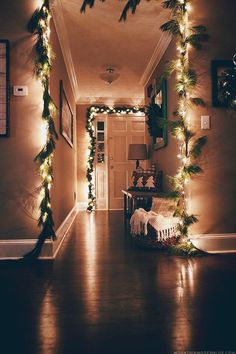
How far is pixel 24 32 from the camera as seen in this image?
9.59 feet

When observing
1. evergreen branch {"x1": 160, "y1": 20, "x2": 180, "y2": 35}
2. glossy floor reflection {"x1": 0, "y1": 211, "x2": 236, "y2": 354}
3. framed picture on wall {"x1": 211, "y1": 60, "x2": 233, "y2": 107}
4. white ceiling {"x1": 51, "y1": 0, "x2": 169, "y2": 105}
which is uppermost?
white ceiling {"x1": 51, "y1": 0, "x2": 169, "y2": 105}

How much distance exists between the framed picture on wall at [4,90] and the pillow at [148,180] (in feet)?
7.97

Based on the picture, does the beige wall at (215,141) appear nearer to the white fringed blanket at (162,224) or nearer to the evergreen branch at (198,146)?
the evergreen branch at (198,146)

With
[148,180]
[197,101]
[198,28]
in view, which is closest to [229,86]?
[197,101]

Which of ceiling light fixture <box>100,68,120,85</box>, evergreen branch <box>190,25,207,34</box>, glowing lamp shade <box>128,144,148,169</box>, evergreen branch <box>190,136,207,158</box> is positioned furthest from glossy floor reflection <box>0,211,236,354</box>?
ceiling light fixture <box>100,68,120,85</box>

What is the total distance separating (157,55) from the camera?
475 cm

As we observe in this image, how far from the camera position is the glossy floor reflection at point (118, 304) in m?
1.42

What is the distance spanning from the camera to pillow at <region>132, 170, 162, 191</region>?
4660mm

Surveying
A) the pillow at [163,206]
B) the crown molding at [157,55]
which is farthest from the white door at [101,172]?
the pillow at [163,206]

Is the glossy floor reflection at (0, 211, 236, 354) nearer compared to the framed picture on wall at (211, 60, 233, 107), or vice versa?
the glossy floor reflection at (0, 211, 236, 354)

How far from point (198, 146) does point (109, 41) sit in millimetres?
2315

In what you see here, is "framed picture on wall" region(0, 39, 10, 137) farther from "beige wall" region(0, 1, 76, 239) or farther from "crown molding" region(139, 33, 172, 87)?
"crown molding" region(139, 33, 172, 87)

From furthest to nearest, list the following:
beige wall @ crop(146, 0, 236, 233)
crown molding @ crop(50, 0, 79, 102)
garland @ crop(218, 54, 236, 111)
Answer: crown molding @ crop(50, 0, 79, 102) → beige wall @ crop(146, 0, 236, 233) → garland @ crop(218, 54, 236, 111)

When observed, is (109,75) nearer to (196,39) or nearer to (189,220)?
(196,39)
